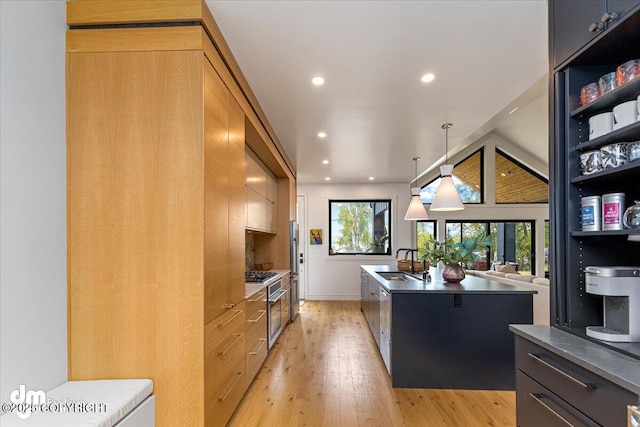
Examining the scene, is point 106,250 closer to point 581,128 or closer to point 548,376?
point 548,376

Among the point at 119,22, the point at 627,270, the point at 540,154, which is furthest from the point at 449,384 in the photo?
the point at 540,154

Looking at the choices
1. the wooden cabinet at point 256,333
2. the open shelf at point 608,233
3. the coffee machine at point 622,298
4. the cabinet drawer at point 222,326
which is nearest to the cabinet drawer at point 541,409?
the coffee machine at point 622,298

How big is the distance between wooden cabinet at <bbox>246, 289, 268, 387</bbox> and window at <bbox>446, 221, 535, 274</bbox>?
530 centimetres

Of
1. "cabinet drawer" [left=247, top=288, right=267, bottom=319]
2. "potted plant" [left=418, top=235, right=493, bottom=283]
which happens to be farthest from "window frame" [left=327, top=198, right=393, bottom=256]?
"cabinet drawer" [left=247, top=288, right=267, bottom=319]

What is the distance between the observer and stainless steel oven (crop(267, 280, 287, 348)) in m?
3.69

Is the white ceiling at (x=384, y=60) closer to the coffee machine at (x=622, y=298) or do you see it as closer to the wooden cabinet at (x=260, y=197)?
the wooden cabinet at (x=260, y=197)

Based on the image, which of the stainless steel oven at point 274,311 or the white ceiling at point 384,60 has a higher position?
the white ceiling at point 384,60

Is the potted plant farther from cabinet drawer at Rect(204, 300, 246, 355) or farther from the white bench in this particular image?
the white bench

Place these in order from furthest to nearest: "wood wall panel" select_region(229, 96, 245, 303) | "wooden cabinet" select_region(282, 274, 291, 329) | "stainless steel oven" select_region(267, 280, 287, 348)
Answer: "wooden cabinet" select_region(282, 274, 291, 329), "stainless steel oven" select_region(267, 280, 287, 348), "wood wall panel" select_region(229, 96, 245, 303)

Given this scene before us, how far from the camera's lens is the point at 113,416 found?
143cm

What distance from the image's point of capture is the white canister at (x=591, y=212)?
1494 mm

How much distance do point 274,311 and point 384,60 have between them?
117 inches

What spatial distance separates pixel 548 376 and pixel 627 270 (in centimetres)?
56

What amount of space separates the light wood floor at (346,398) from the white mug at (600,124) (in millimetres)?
2077
